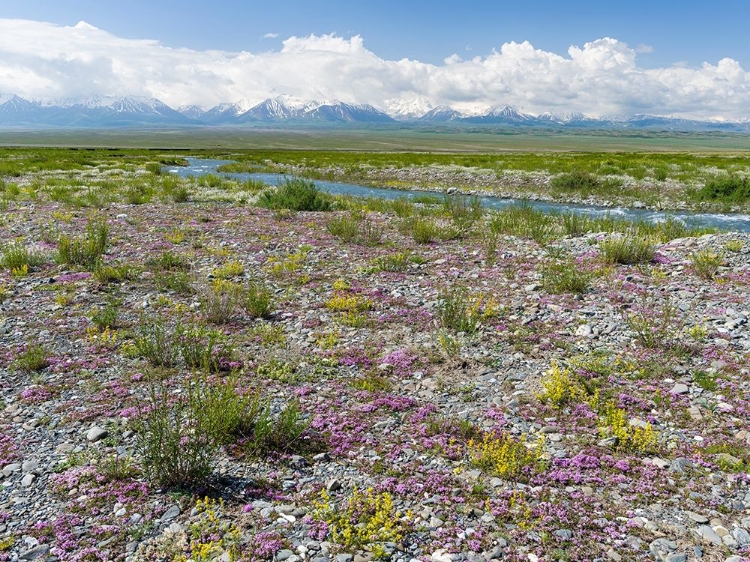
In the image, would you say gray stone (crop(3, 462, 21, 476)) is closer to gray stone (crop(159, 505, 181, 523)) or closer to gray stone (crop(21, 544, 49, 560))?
gray stone (crop(21, 544, 49, 560))

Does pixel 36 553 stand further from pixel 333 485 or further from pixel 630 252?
pixel 630 252

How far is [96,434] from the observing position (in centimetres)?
744

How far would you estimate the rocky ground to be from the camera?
5691mm

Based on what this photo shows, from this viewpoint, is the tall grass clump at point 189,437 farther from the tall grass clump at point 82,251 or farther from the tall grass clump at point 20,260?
the tall grass clump at point 20,260

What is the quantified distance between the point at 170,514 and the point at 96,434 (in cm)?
233

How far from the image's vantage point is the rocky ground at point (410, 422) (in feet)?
18.7

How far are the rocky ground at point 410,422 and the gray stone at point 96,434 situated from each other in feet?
0.10

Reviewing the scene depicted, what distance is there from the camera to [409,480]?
21.9ft

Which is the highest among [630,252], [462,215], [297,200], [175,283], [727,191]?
[727,191]

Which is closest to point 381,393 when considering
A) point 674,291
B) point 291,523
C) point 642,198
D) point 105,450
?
point 291,523

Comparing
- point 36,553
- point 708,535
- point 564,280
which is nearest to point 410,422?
point 708,535

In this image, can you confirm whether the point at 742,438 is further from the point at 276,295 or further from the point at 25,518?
the point at 276,295

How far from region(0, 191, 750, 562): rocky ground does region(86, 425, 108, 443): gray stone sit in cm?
3

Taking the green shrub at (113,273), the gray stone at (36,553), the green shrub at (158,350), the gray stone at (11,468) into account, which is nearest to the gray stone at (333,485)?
the gray stone at (36,553)
